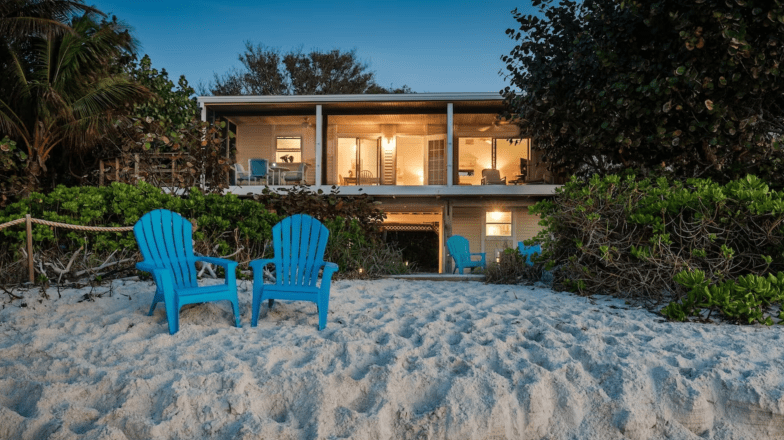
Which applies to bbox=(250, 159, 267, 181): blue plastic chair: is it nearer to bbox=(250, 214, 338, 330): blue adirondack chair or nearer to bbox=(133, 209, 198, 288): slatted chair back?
bbox=(133, 209, 198, 288): slatted chair back

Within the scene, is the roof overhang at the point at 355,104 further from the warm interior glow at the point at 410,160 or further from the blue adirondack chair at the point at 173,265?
the blue adirondack chair at the point at 173,265

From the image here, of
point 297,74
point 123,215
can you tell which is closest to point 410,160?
point 297,74

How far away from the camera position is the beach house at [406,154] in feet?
37.0

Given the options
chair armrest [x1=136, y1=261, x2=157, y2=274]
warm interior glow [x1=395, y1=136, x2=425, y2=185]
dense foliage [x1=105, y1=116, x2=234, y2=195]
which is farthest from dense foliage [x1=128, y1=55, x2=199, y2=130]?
chair armrest [x1=136, y1=261, x2=157, y2=274]

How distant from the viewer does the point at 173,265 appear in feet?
13.3

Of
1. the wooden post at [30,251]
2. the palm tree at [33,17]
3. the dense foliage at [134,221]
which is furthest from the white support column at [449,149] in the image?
the palm tree at [33,17]

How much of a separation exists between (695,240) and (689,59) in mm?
2162

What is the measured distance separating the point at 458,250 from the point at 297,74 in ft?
48.5

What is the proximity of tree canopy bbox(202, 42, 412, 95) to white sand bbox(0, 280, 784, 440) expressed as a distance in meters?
18.2

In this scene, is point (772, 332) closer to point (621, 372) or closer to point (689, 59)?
point (621, 372)

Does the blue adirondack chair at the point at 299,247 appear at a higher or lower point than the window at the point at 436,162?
lower

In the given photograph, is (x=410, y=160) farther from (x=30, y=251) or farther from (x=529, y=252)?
(x=30, y=251)

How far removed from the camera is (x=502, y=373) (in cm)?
268

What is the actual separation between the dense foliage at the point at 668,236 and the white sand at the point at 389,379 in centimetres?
93
